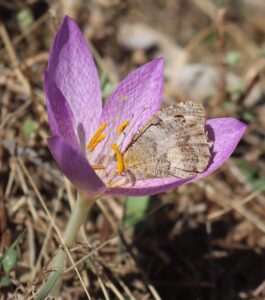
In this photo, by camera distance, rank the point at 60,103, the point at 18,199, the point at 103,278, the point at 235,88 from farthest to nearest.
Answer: the point at 235,88 → the point at 18,199 → the point at 103,278 → the point at 60,103

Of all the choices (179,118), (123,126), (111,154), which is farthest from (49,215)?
(179,118)

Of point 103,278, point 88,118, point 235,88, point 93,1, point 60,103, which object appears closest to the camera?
point 60,103

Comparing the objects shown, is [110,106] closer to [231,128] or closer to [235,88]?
[231,128]

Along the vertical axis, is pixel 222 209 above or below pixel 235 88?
below

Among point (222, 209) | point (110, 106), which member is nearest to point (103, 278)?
point (110, 106)

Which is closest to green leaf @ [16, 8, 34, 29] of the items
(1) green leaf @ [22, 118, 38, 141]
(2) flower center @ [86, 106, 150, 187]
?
(1) green leaf @ [22, 118, 38, 141]

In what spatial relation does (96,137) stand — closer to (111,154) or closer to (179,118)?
(111,154)

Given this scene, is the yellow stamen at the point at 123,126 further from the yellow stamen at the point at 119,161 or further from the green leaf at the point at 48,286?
the green leaf at the point at 48,286
